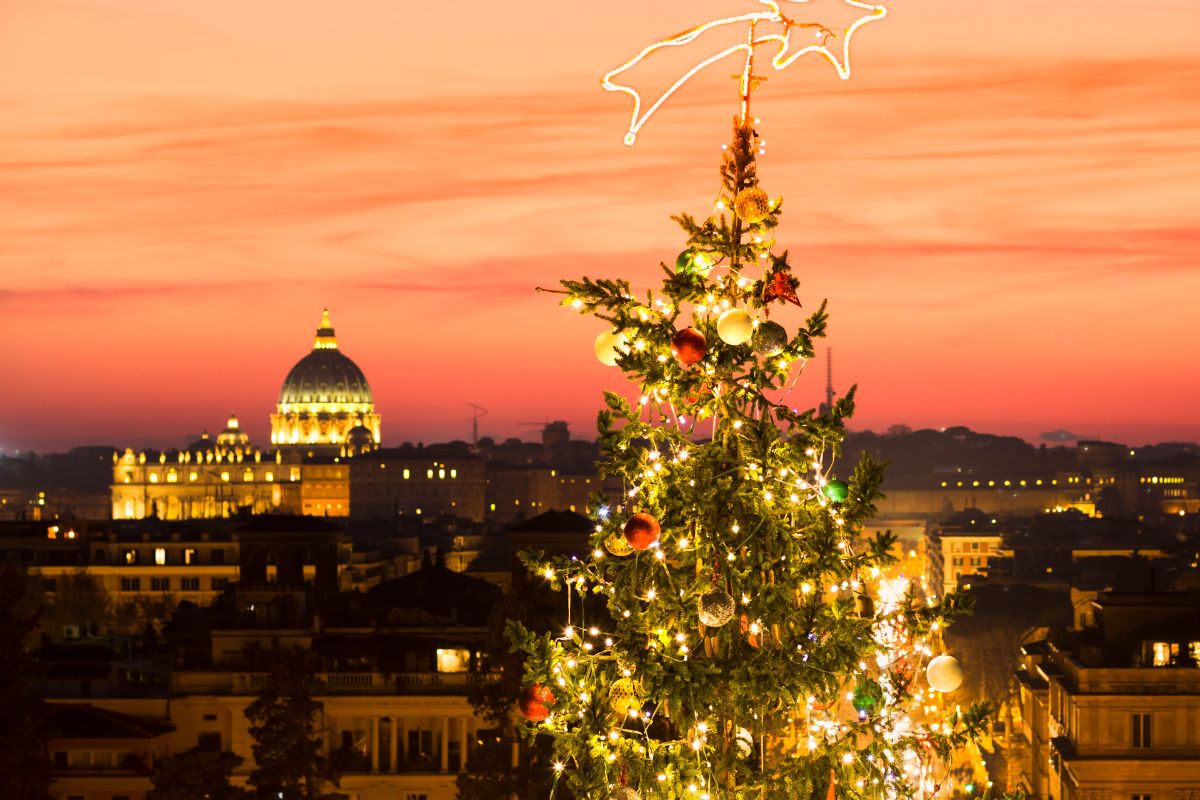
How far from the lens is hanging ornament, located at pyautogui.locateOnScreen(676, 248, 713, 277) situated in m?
13.3

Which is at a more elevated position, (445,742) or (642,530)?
(642,530)

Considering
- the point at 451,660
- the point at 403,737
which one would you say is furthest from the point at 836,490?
the point at 451,660

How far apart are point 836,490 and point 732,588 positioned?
0.78 meters

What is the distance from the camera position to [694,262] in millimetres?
13344

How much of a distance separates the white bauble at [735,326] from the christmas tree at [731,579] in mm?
112

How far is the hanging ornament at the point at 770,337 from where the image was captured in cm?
1306

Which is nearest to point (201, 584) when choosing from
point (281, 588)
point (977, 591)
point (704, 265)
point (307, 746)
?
point (977, 591)

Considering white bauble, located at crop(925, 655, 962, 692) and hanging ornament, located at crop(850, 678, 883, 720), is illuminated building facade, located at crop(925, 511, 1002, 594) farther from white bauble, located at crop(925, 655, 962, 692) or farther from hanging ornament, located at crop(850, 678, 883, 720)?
hanging ornament, located at crop(850, 678, 883, 720)

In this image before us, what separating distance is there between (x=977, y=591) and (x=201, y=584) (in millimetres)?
31518

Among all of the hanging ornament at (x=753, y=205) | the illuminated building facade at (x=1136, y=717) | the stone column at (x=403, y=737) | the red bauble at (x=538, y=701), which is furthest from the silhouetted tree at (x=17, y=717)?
the hanging ornament at (x=753, y=205)

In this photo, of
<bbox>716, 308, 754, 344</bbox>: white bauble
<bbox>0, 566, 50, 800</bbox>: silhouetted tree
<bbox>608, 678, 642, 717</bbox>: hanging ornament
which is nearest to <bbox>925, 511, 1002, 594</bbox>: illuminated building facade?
<bbox>0, 566, 50, 800</bbox>: silhouetted tree

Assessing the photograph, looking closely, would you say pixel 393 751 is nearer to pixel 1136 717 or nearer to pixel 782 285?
pixel 1136 717

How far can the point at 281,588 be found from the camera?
142 ft

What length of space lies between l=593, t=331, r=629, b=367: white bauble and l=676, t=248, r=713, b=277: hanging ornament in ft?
1.59
